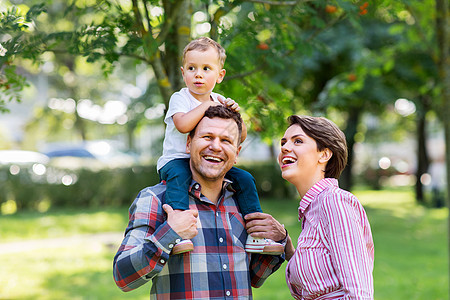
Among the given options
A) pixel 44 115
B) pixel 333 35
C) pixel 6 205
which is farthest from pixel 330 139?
pixel 44 115

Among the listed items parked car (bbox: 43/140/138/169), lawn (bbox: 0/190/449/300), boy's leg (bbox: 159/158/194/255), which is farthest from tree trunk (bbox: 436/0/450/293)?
parked car (bbox: 43/140/138/169)

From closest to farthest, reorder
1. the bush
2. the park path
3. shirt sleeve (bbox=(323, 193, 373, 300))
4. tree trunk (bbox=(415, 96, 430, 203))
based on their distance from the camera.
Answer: shirt sleeve (bbox=(323, 193, 373, 300)), the park path, the bush, tree trunk (bbox=(415, 96, 430, 203))

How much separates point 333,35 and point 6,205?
11.1 m

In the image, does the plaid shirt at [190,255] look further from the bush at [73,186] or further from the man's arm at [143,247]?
the bush at [73,186]

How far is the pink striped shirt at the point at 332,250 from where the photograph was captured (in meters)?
2.34

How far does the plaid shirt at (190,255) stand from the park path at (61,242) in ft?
28.6

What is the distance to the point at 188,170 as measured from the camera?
110 inches

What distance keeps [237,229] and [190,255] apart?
0.30 metres

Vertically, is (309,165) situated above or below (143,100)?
below

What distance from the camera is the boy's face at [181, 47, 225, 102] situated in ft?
8.95

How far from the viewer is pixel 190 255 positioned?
2678mm

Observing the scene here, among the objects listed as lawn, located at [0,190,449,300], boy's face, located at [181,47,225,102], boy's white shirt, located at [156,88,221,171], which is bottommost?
lawn, located at [0,190,449,300]

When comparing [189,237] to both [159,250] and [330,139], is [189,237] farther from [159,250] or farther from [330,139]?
[330,139]

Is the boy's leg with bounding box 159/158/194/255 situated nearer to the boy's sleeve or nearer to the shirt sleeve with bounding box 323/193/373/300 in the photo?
the boy's sleeve
